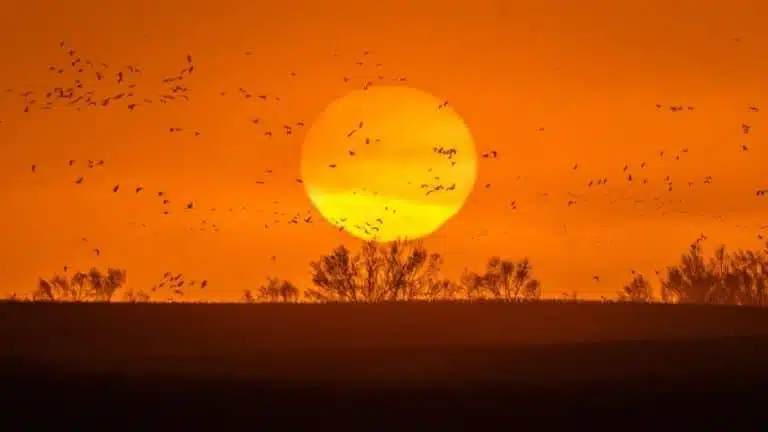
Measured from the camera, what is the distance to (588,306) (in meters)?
86.4

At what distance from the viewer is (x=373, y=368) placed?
5044 centimetres

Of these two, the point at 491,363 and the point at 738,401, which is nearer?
the point at 738,401

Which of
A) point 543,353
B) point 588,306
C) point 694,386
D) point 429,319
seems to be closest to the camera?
point 694,386

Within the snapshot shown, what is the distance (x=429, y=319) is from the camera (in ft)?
240

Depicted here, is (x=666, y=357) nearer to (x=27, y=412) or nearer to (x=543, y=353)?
(x=543, y=353)

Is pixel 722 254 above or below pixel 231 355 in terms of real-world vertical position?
above

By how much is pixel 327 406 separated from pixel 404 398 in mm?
2739

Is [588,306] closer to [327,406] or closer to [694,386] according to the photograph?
[694,386]

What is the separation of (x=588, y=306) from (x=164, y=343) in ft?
109

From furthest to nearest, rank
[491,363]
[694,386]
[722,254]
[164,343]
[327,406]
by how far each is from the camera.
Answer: [722,254]
[164,343]
[491,363]
[694,386]
[327,406]

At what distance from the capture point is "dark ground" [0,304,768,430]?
39.9m

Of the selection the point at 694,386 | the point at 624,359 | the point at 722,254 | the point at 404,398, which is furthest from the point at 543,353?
the point at 722,254

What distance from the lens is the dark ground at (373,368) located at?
39.9 meters

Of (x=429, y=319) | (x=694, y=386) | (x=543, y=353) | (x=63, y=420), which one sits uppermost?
(x=429, y=319)
